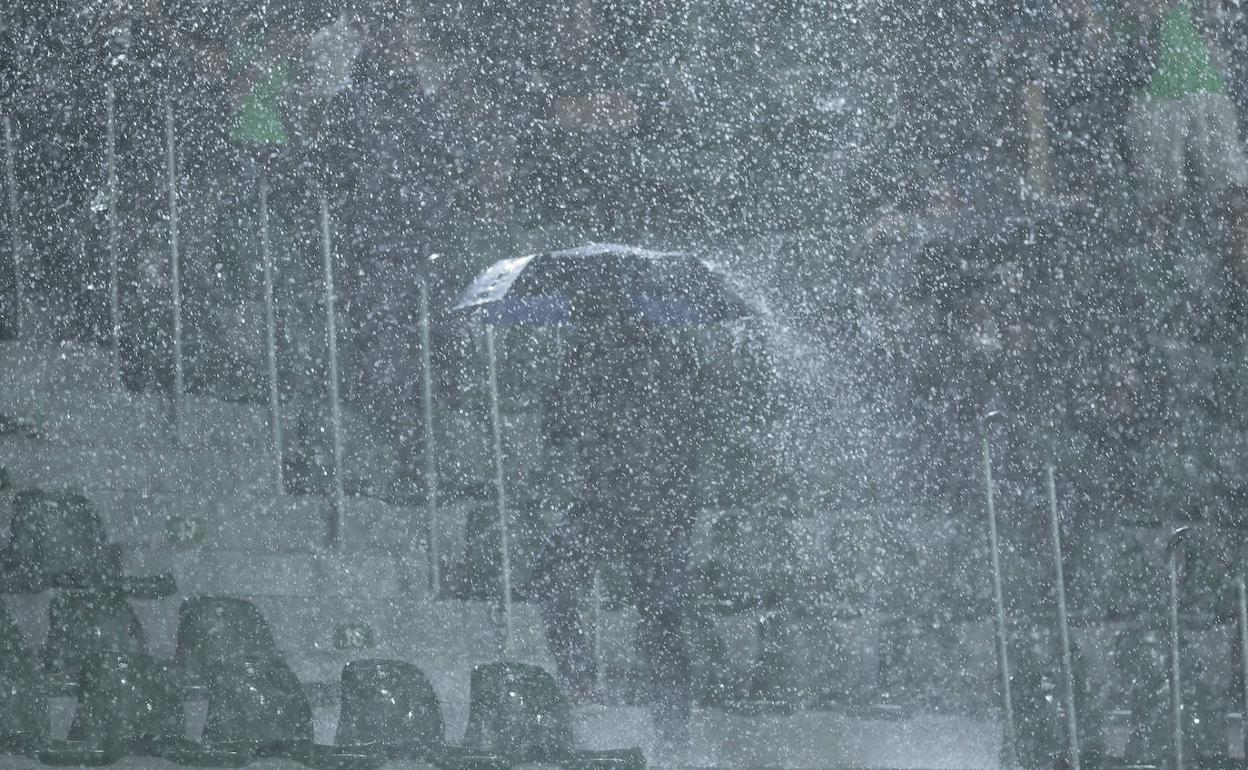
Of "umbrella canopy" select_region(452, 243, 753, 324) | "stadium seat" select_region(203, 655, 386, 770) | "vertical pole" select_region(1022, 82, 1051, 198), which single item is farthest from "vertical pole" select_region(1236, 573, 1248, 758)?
"stadium seat" select_region(203, 655, 386, 770)

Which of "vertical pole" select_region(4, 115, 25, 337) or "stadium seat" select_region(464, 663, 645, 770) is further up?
"vertical pole" select_region(4, 115, 25, 337)

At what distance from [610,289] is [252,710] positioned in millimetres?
497

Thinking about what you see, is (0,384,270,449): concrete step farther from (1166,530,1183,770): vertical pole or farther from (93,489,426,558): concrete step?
(1166,530,1183,770): vertical pole

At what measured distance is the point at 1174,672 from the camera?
1334 mm

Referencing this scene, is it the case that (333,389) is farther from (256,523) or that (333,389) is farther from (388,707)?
(388,707)

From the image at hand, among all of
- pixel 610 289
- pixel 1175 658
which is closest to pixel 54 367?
pixel 610 289

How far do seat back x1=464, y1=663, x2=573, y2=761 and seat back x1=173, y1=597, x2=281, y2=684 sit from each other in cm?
21

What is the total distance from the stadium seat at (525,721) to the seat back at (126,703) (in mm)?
269

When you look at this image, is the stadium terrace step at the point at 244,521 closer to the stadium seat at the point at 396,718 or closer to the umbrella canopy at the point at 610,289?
the stadium seat at the point at 396,718

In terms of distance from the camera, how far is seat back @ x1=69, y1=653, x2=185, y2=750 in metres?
1.37

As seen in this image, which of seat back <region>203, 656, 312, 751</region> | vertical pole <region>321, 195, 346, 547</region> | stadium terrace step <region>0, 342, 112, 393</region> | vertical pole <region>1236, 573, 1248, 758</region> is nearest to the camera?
vertical pole <region>1236, 573, 1248, 758</region>

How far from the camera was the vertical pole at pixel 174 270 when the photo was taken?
1.59m

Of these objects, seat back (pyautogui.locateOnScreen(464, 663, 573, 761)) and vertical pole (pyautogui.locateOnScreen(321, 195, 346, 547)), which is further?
vertical pole (pyautogui.locateOnScreen(321, 195, 346, 547))

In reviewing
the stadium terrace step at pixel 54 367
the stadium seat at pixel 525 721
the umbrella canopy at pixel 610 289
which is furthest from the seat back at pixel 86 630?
the umbrella canopy at pixel 610 289
